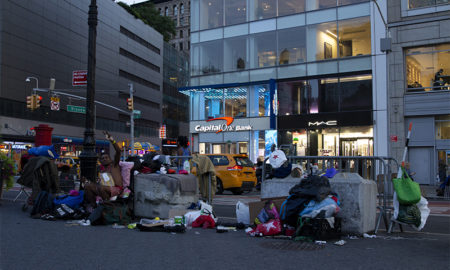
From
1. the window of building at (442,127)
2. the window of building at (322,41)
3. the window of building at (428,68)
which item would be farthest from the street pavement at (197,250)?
the window of building at (322,41)

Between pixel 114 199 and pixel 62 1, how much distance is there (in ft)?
172

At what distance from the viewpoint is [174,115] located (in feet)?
280

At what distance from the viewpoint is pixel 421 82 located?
26047 mm

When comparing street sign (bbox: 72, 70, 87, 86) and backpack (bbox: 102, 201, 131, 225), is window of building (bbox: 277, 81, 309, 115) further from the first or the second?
backpack (bbox: 102, 201, 131, 225)

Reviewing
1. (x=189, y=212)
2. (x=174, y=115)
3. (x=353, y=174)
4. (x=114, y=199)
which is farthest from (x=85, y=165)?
(x=174, y=115)

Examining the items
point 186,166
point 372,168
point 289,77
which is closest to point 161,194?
point 186,166

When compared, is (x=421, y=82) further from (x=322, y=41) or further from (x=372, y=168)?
(x=372, y=168)

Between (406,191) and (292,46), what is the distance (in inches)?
1003

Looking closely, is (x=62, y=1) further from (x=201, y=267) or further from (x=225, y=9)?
(x=201, y=267)

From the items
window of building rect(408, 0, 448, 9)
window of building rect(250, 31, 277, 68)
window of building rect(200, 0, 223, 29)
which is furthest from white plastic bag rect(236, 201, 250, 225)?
window of building rect(200, 0, 223, 29)

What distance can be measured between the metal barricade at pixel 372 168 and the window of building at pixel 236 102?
2539 centimetres

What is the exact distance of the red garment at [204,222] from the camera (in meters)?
8.47

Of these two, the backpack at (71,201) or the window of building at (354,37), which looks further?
the window of building at (354,37)

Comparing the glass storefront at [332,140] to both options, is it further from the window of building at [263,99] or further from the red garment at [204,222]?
the red garment at [204,222]
